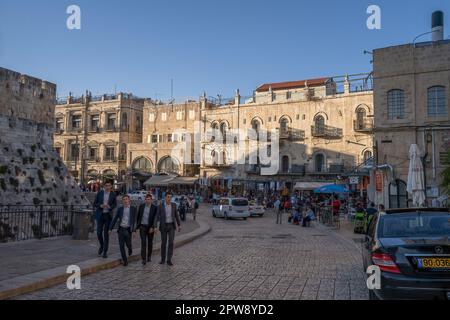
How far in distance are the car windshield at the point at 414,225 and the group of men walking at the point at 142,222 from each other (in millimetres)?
5532

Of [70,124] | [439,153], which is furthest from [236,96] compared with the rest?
[439,153]

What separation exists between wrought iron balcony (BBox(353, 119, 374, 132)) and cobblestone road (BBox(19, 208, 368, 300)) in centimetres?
2928

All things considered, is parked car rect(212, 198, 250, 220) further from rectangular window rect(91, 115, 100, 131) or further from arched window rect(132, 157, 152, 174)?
rectangular window rect(91, 115, 100, 131)

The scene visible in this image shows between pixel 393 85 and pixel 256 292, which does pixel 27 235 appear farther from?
pixel 393 85

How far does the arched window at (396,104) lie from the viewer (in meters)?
26.3


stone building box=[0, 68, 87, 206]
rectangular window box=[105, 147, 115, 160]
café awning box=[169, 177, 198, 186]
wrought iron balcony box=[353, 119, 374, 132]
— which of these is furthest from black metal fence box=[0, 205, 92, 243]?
rectangular window box=[105, 147, 115, 160]

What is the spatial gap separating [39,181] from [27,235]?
381 cm

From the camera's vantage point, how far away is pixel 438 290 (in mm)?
5711

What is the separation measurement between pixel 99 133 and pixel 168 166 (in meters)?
11.6

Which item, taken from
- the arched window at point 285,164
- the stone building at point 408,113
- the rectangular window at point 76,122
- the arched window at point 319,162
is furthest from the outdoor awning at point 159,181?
the stone building at point 408,113

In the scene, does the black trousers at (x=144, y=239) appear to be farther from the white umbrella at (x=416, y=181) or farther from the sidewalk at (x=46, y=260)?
the white umbrella at (x=416, y=181)

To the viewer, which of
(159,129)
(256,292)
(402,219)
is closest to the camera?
(402,219)

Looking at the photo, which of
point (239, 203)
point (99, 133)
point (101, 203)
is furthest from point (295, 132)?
point (101, 203)

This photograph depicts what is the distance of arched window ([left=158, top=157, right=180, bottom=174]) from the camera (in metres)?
53.3
